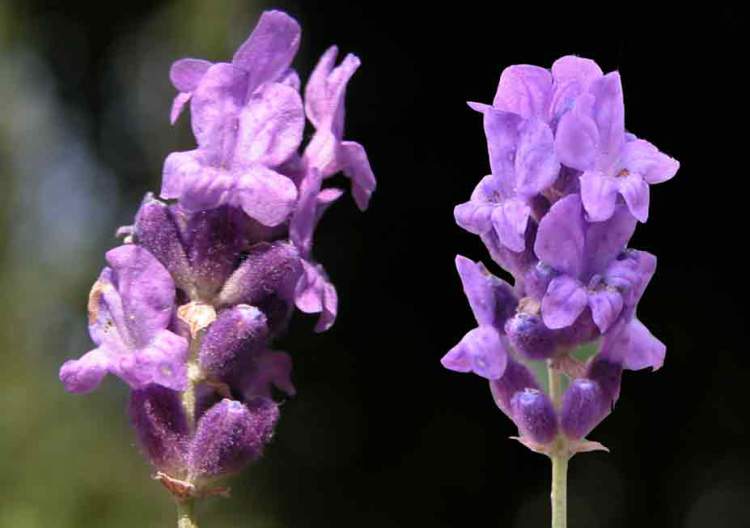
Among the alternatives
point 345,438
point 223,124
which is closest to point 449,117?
point 345,438

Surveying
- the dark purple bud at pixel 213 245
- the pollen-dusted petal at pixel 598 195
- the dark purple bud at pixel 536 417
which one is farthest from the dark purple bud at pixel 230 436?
the pollen-dusted petal at pixel 598 195

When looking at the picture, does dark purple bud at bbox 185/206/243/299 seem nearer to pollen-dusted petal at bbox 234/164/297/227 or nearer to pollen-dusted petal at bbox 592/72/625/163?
pollen-dusted petal at bbox 234/164/297/227

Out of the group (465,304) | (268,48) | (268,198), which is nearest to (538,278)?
(268,198)

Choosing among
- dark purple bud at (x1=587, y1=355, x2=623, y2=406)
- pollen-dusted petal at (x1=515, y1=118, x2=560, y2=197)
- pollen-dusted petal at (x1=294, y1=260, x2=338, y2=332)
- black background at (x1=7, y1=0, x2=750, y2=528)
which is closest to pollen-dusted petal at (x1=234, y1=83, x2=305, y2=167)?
pollen-dusted petal at (x1=294, y1=260, x2=338, y2=332)

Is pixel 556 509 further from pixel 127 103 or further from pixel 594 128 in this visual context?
pixel 127 103

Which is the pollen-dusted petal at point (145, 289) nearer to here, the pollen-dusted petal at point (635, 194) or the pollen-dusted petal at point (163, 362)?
the pollen-dusted petal at point (163, 362)

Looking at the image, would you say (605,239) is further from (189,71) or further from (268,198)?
(189,71)
